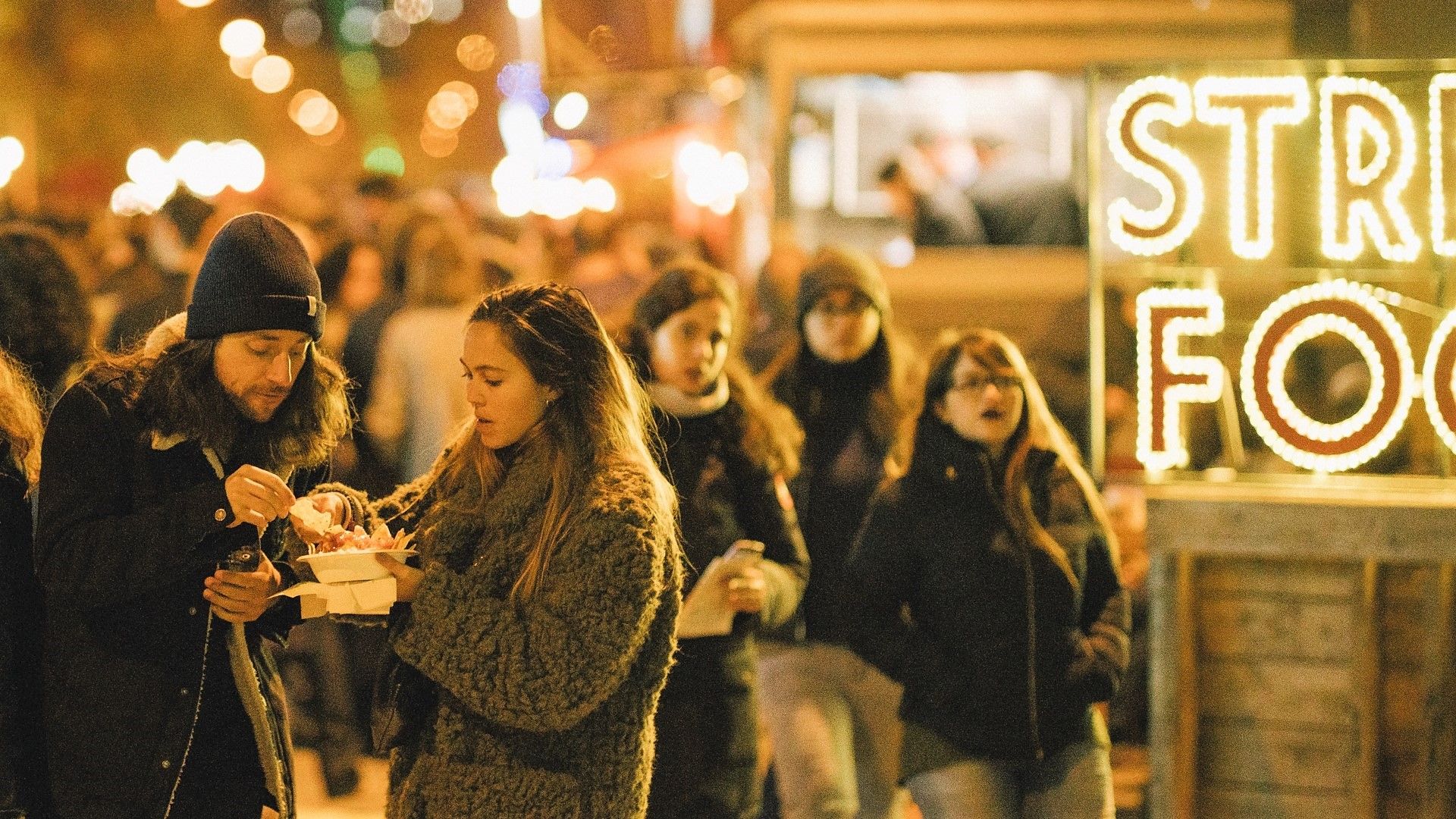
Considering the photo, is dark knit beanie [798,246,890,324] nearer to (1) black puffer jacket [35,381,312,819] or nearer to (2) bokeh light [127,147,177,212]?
(1) black puffer jacket [35,381,312,819]

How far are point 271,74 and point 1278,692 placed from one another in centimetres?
4170

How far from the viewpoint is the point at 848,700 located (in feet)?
17.2

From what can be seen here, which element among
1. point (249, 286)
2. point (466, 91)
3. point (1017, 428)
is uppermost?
point (466, 91)

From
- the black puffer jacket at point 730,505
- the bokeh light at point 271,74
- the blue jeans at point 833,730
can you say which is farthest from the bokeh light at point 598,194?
the bokeh light at point 271,74

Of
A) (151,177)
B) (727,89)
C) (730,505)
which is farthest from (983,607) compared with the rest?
(151,177)

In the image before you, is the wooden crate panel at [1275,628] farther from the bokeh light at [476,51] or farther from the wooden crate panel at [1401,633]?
the bokeh light at [476,51]

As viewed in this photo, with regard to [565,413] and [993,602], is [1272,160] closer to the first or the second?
[993,602]

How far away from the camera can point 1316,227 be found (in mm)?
5156

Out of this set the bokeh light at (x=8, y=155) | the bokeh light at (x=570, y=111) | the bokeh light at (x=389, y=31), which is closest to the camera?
the bokeh light at (x=8, y=155)

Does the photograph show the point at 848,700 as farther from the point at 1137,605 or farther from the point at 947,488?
the point at 1137,605

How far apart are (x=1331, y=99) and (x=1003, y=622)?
193 centimetres

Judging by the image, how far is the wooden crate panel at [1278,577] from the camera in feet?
15.8

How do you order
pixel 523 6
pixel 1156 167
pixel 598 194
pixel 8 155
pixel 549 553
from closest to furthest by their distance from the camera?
1. pixel 549 553
2. pixel 1156 167
3. pixel 8 155
4. pixel 598 194
5. pixel 523 6

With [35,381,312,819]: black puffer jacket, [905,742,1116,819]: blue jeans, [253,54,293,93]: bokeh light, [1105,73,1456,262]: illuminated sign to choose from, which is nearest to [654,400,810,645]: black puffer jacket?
[905,742,1116,819]: blue jeans
